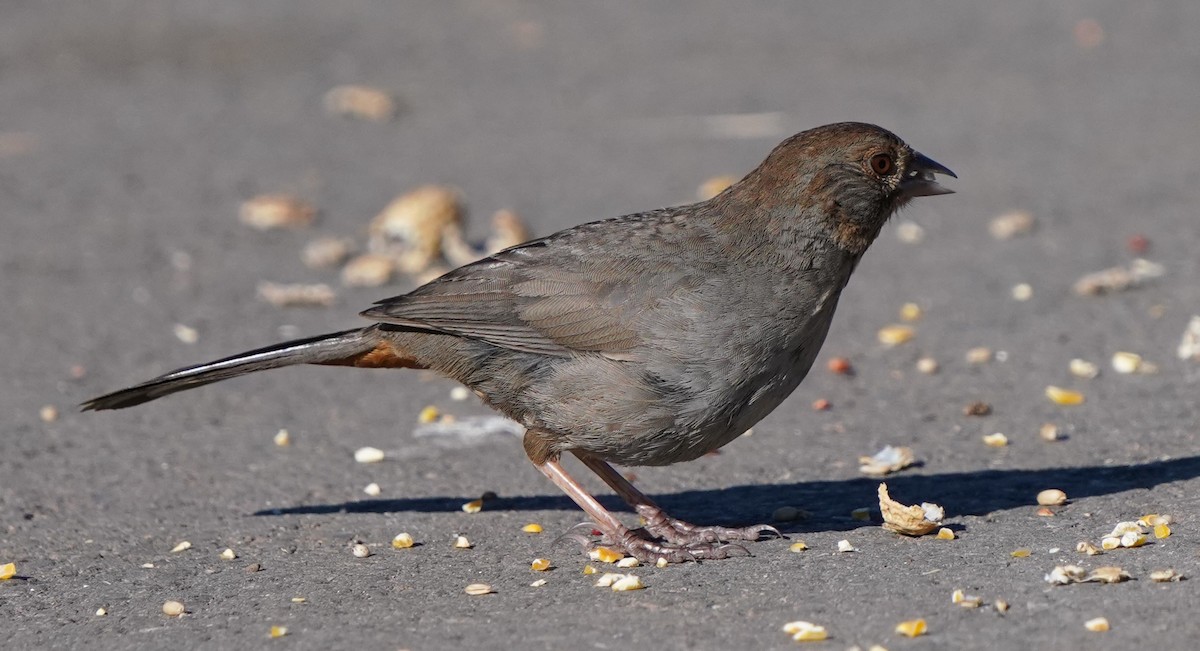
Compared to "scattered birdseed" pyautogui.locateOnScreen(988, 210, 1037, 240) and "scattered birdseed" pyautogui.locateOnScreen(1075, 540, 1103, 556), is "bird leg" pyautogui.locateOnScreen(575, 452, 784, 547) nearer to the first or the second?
"scattered birdseed" pyautogui.locateOnScreen(1075, 540, 1103, 556)

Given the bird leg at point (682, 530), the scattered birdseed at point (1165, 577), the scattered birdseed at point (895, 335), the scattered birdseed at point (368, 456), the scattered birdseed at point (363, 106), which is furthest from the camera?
the scattered birdseed at point (363, 106)

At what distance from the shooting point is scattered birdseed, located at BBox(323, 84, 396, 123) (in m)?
10.7

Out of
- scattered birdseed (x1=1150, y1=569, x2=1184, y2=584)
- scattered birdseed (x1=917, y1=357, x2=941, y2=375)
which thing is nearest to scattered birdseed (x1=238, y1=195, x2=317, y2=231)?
scattered birdseed (x1=917, y1=357, x2=941, y2=375)

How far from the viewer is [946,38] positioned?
1140cm

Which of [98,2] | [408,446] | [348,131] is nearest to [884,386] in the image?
[408,446]

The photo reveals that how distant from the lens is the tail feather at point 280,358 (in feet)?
16.2

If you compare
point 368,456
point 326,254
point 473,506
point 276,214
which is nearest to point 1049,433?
point 473,506

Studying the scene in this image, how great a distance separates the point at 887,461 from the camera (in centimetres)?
541

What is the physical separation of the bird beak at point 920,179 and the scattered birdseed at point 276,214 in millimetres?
4768

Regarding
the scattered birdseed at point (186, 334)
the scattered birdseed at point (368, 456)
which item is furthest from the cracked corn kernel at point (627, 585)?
the scattered birdseed at point (186, 334)

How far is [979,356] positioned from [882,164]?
→ 2.02 m

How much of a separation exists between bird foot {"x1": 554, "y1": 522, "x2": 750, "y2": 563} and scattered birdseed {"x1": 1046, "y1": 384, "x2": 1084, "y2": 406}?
199 cm

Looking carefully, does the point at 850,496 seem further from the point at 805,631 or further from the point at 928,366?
the point at 928,366

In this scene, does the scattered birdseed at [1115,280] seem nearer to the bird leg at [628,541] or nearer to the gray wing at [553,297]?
the gray wing at [553,297]
